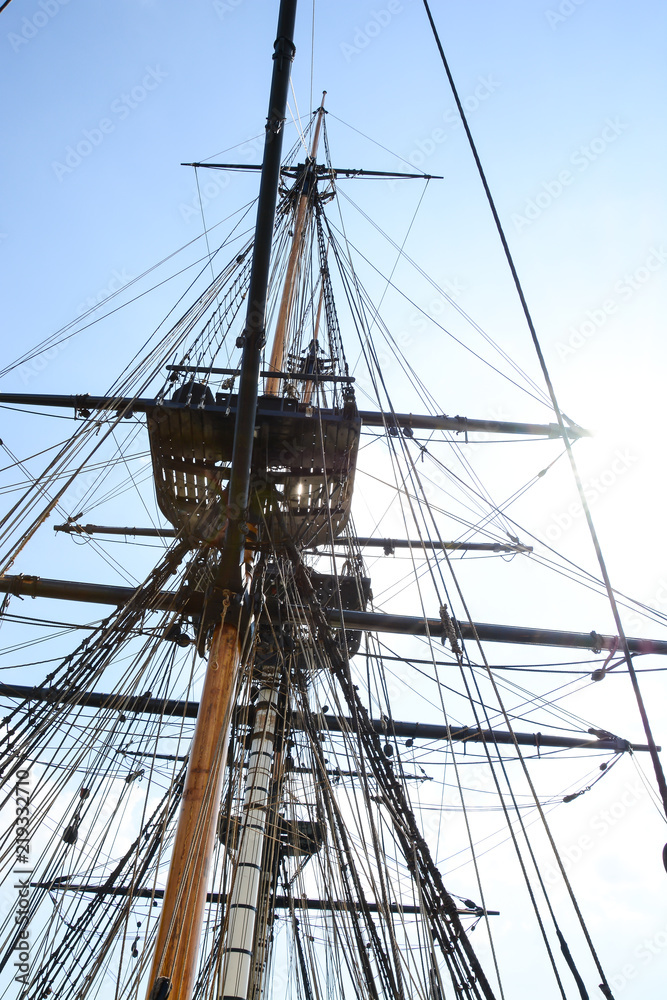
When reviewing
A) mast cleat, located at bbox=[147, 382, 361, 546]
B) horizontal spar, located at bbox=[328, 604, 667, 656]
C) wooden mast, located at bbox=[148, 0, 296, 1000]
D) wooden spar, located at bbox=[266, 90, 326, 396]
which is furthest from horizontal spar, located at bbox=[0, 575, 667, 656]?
wooden spar, located at bbox=[266, 90, 326, 396]

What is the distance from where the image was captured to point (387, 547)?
12.1 metres

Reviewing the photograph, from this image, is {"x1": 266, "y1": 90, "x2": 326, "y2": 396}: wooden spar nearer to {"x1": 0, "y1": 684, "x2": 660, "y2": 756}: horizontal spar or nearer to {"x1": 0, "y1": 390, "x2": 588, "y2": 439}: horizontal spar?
{"x1": 0, "y1": 390, "x2": 588, "y2": 439}: horizontal spar

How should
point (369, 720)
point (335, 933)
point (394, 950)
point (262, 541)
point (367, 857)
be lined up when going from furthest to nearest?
point (262, 541) → point (369, 720) → point (335, 933) → point (367, 857) → point (394, 950)

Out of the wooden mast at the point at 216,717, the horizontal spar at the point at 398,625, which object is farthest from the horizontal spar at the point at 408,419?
the wooden mast at the point at 216,717

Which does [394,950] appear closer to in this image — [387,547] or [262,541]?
[262,541]

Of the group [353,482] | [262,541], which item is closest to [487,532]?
[353,482]

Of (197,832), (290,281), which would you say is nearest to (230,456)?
(197,832)

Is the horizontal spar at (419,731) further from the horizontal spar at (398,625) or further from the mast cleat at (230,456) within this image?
the mast cleat at (230,456)

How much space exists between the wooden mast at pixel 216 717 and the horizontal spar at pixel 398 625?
6.88ft

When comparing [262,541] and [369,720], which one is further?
[262,541]

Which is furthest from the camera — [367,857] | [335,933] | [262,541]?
[262,541]

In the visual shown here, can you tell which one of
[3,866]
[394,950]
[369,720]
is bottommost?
[394,950]

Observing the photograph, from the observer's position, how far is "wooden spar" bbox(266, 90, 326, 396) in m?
10.1

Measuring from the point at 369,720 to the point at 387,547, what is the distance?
5.53 m
